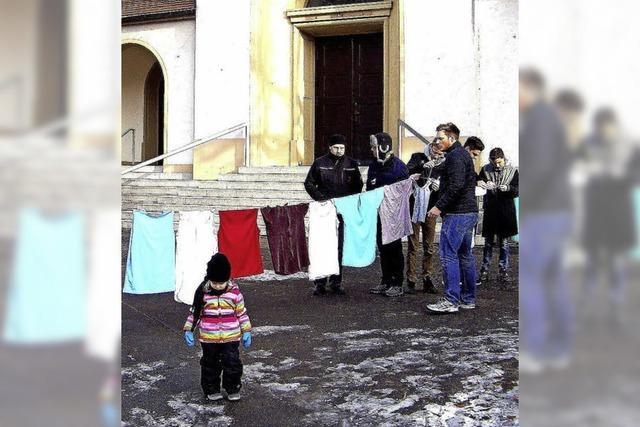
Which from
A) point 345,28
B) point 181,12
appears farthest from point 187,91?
point 345,28

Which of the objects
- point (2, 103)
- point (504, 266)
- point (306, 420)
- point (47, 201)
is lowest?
point (306, 420)

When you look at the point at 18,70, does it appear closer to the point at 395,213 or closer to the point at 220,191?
the point at 395,213

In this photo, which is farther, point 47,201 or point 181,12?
point 181,12

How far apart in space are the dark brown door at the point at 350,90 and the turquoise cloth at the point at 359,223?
369 inches

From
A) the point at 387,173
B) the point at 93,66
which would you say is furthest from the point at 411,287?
the point at 93,66

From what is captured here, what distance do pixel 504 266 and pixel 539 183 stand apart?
294 inches

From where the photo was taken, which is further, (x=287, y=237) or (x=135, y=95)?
(x=135, y=95)

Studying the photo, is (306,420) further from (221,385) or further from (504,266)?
(504,266)

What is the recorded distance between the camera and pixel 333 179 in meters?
8.35

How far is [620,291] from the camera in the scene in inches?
62.5

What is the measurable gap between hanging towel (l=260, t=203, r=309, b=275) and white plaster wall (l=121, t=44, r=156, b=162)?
15.1m

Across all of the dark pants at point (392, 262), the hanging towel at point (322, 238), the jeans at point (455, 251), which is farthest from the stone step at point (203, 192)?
the jeans at point (455, 251)

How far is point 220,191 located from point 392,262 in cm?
763

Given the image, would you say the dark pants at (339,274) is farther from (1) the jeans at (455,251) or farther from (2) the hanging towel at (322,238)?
(1) the jeans at (455,251)
